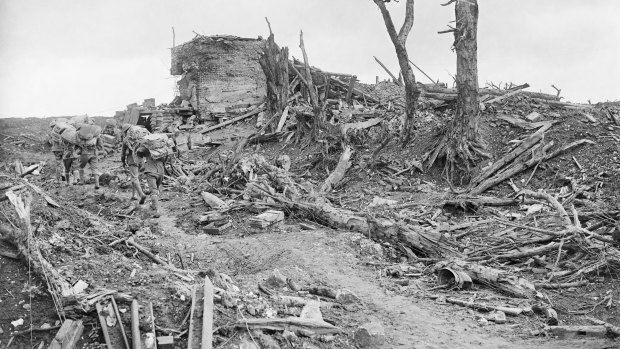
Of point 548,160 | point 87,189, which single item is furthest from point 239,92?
point 548,160

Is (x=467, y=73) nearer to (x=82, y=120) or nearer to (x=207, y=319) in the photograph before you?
(x=82, y=120)

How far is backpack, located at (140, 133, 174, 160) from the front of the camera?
11359 mm

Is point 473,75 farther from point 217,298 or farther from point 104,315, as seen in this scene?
point 104,315

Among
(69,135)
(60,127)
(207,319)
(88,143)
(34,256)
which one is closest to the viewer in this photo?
(207,319)

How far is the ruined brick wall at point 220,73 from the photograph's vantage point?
25641 millimetres

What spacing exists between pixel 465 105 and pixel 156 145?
7.42 meters

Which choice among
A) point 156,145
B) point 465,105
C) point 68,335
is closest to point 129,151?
point 156,145

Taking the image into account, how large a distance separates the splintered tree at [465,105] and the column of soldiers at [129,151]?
6.69 metres

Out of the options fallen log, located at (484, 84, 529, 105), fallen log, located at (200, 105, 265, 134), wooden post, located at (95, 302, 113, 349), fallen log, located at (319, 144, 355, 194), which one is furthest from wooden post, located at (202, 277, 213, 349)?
fallen log, located at (200, 105, 265, 134)

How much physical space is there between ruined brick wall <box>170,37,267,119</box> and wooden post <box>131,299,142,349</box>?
70.0 ft

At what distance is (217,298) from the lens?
526cm

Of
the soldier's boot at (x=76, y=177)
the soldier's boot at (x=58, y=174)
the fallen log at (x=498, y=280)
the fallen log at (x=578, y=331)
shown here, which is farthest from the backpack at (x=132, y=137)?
the fallen log at (x=578, y=331)

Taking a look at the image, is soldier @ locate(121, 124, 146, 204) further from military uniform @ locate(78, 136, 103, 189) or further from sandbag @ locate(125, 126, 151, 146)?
military uniform @ locate(78, 136, 103, 189)

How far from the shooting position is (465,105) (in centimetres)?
1420
